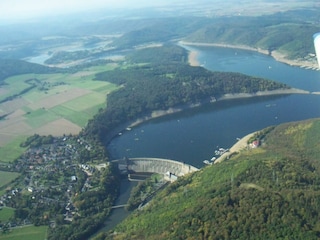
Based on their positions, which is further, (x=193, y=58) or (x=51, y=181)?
(x=193, y=58)

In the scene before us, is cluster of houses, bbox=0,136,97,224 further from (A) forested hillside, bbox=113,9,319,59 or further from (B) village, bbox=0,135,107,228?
(A) forested hillside, bbox=113,9,319,59

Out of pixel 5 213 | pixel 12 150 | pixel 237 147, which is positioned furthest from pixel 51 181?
pixel 237 147

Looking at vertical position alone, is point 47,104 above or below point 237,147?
below

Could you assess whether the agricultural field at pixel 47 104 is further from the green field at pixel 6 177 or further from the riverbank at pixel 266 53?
the riverbank at pixel 266 53

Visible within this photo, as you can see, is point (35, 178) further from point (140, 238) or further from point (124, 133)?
point (140, 238)

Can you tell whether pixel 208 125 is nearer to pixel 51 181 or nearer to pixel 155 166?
pixel 155 166

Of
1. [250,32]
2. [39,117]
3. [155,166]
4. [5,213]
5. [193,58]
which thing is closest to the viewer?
[5,213]

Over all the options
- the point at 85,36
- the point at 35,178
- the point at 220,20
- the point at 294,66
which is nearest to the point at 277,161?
the point at 35,178
